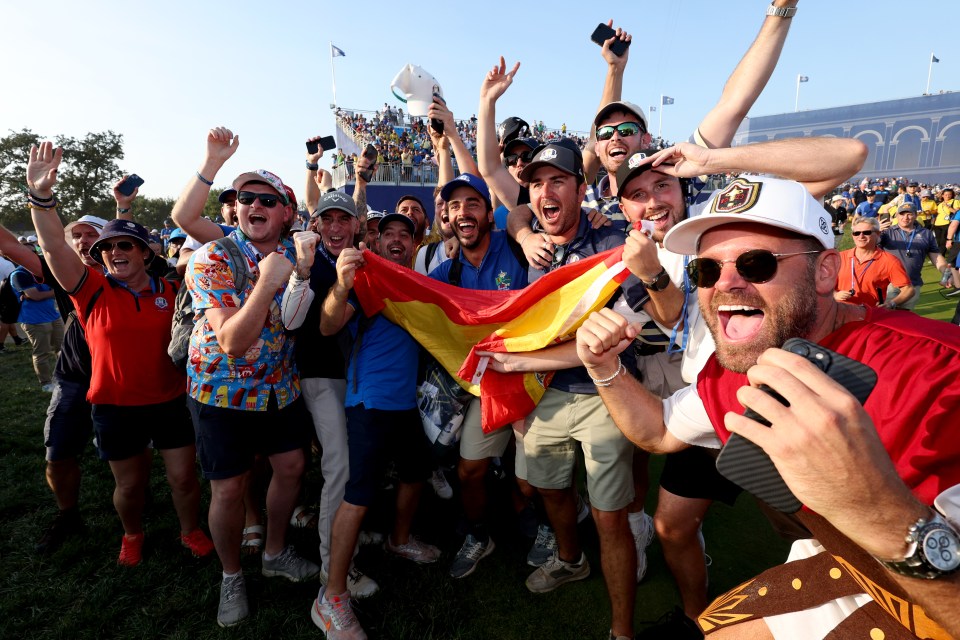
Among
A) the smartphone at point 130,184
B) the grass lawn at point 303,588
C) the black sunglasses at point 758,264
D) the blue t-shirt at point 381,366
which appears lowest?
the grass lawn at point 303,588

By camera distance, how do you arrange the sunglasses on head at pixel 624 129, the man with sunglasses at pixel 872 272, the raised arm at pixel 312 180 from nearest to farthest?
the sunglasses on head at pixel 624 129 < the raised arm at pixel 312 180 < the man with sunglasses at pixel 872 272

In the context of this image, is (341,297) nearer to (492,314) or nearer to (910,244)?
(492,314)

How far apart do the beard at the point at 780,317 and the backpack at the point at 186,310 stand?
2650mm

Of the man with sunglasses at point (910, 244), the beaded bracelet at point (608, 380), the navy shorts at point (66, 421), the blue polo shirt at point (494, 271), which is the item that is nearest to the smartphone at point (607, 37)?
the blue polo shirt at point (494, 271)

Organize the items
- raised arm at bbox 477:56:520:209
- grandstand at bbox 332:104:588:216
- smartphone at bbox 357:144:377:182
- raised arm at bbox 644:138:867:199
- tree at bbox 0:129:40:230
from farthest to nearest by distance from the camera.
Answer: tree at bbox 0:129:40:230, grandstand at bbox 332:104:588:216, smartphone at bbox 357:144:377:182, raised arm at bbox 477:56:520:209, raised arm at bbox 644:138:867:199

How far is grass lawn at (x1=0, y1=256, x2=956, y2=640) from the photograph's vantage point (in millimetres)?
3102

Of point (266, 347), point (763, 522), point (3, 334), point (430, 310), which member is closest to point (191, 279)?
point (266, 347)

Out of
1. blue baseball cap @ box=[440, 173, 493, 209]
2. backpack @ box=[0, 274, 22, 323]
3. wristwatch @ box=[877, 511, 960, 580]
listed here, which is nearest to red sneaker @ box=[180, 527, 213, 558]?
blue baseball cap @ box=[440, 173, 493, 209]

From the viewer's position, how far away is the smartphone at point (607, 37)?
4.28 metres

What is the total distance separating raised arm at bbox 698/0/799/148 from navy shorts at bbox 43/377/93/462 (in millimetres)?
5073

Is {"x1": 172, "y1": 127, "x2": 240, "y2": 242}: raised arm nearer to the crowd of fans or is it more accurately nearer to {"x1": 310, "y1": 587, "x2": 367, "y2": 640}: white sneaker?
the crowd of fans

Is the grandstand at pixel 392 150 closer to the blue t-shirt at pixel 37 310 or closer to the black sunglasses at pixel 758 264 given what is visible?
the blue t-shirt at pixel 37 310

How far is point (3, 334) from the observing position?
9859 millimetres

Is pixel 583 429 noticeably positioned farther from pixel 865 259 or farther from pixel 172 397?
pixel 865 259
